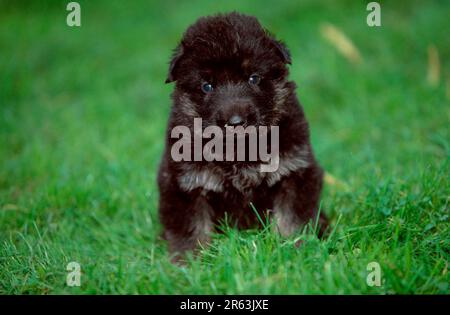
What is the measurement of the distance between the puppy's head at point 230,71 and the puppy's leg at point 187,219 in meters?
0.57

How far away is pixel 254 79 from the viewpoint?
139 inches

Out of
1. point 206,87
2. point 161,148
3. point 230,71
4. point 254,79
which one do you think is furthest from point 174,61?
point 161,148

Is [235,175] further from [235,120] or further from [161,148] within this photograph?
[161,148]

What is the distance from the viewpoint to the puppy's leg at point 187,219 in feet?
12.1

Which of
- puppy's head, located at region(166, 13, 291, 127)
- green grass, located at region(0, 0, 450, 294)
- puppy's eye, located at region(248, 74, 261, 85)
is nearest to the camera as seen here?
green grass, located at region(0, 0, 450, 294)

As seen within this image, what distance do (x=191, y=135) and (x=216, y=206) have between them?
534 mm

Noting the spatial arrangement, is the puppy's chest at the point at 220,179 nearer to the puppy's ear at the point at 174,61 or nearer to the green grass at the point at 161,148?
the green grass at the point at 161,148

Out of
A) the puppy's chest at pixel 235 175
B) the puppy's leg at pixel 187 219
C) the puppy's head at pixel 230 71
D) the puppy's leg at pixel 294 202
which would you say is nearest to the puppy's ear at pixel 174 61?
the puppy's head at pixel 230 71

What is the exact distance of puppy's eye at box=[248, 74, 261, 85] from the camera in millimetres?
3525

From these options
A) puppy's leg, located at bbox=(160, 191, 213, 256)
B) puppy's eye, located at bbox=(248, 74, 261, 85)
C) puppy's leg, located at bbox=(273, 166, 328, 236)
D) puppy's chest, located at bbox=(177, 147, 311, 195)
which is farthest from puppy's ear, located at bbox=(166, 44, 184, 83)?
puppy's leg, located at bbox=(273, 166, 328, 236)

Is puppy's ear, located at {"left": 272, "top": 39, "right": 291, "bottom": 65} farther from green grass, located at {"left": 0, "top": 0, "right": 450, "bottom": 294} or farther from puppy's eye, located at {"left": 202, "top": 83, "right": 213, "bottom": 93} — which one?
green grass, located at {"left": 0, "top": 0, "right": 450, "bottom": 294}

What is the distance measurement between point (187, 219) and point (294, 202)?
0.74m
